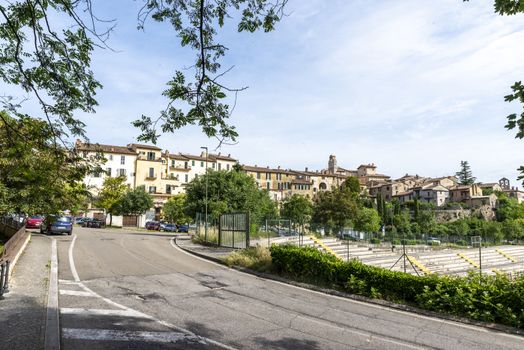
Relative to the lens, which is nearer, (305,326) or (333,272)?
(305,326)

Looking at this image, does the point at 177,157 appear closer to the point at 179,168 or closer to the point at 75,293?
the point at 179,168

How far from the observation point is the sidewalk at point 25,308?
247 inches

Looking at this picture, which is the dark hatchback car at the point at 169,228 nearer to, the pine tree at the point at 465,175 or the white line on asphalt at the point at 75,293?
the white line on asphalt at the point at 75,293

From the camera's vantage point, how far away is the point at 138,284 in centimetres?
1210

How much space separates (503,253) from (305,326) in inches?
1693

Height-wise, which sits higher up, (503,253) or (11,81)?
(11,81)

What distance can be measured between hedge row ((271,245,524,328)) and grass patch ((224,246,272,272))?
1.64 metres

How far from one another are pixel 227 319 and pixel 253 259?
824cm

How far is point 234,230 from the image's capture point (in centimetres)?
2306

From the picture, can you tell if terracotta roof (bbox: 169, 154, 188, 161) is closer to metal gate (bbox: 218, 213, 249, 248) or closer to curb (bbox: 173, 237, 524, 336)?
metal gate (bbox: 218, 213, 249, 248)

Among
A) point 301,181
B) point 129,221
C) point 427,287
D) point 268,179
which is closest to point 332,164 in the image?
point 301,181

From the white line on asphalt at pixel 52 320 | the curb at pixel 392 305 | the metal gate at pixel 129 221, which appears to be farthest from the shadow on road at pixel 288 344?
the metal gate at pixel 129 221

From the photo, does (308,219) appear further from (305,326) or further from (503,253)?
(305,326)

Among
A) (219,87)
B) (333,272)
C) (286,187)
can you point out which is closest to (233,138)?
(219,87)
